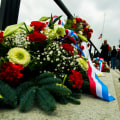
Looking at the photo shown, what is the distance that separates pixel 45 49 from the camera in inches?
58.3

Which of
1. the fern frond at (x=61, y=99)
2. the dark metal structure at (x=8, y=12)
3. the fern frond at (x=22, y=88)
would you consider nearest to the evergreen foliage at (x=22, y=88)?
the fern frond at (x=22, y=88)

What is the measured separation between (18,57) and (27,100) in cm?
42

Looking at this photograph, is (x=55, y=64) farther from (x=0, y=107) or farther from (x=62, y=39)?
(x=0, y=107)

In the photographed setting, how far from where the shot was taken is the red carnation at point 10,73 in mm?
1087

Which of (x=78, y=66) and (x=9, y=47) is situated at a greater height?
(x=9, y=47)

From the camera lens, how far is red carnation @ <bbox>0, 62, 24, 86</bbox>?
3.57ft

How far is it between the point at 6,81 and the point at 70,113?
0.51 m

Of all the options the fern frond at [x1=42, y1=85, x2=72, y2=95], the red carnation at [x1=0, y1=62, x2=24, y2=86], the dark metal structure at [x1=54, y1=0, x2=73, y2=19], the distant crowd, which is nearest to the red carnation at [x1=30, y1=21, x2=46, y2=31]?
the red carnation at [x1=0, y1=62, x2=24, y2=86]

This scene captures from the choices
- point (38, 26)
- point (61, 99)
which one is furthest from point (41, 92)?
point (38, 26)

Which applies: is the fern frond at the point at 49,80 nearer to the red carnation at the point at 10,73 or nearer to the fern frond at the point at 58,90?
the fern frond at the point at 58,90

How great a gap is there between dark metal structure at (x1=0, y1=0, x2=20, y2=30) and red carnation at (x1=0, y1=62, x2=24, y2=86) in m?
1.08

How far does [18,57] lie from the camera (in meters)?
1.25

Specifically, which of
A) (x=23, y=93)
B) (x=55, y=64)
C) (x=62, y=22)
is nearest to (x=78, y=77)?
(x=55, y=64)

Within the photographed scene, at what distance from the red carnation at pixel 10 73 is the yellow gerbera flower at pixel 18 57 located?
0.07m
